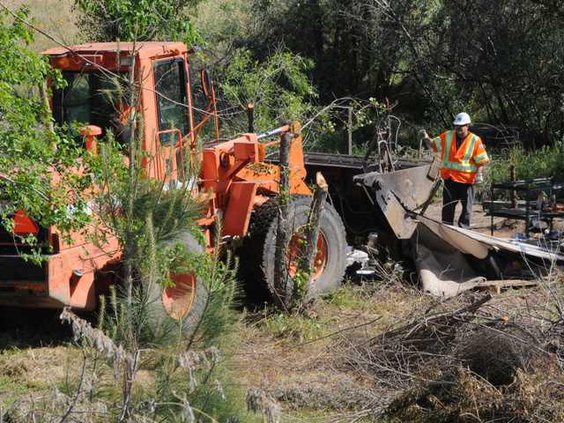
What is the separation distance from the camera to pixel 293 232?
29.3ft

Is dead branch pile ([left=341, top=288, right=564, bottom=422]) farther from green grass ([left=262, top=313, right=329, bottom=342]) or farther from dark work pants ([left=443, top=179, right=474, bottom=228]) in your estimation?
dark work pants ([left=443, top=179, right=474, bottom=228])

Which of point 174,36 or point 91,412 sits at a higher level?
point 174,36

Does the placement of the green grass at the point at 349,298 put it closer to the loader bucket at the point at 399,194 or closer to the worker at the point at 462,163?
the loader bucket at the point at 399,194

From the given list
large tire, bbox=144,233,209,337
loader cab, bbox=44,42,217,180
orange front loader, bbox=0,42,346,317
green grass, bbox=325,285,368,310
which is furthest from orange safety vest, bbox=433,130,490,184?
large tire, bbox=144,233,209,337

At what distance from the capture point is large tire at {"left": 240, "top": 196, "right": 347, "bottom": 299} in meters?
8.99

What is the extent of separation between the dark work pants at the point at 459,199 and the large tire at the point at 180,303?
4.05 m

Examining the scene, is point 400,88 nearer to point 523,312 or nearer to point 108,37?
point 108,37

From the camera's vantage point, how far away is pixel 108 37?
54.0 feet

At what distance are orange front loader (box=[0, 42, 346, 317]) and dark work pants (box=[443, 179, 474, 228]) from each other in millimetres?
1813

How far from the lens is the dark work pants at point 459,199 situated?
1088 centimetres

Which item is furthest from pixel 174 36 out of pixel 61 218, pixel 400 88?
pixel 400 88

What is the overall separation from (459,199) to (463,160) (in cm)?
44

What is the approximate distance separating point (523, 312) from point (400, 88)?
13873mm

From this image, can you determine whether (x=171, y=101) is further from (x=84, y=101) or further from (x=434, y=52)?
(x=434, y=52)
